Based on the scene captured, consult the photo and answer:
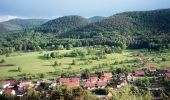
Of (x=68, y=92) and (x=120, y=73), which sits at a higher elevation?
(x=68, y=92)

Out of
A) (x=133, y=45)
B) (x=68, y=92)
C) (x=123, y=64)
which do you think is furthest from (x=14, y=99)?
(x=133, y=45)

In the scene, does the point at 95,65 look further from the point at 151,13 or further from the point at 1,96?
the point at 151,13

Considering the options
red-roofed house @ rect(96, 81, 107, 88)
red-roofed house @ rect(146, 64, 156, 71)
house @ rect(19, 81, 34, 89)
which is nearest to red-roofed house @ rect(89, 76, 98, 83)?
red-roofed house @ rect(96, 81, 107, 88)

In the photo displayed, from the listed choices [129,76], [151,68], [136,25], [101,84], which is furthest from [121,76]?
[136,25]

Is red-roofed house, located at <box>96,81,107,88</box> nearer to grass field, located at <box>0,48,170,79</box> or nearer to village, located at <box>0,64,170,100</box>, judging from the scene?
village, located at <box>0,64,170,100</box>

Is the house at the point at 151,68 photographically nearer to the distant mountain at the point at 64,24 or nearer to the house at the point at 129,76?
the house at the point at 129,76

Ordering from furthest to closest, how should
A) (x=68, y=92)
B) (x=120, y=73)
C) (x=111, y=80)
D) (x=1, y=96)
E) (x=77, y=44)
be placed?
(x=77, y=44)
(x=120, y=73)
(x=111, y=80)
(x=1, y=96)
(x=68, y=92)

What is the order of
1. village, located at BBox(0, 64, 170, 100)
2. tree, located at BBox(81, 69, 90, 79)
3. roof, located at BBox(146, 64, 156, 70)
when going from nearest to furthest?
village, located at BBox(0, 64, 170, 100) < tree, located at BBox(81, 69, 90, 79) < roof, located at BBox(146, 64, 156, 70)
